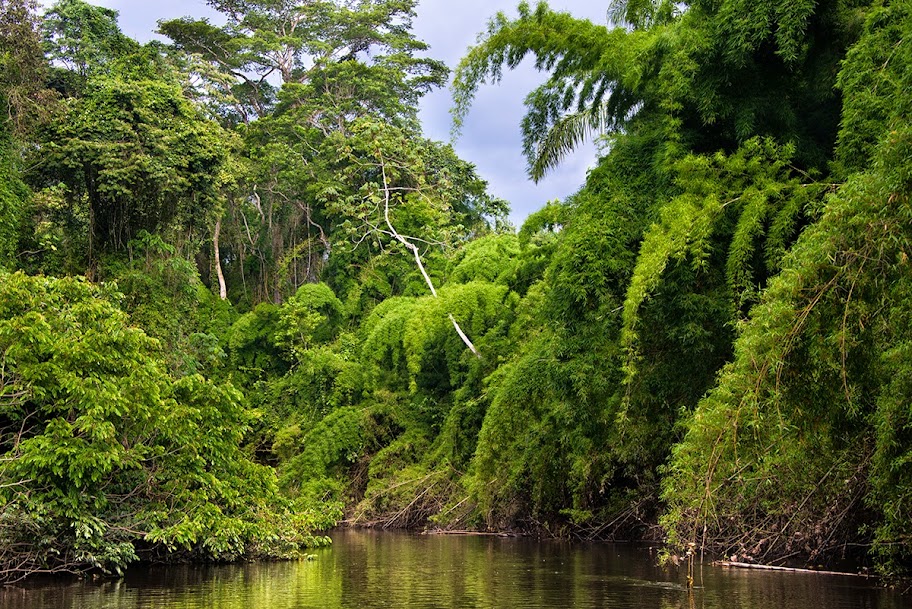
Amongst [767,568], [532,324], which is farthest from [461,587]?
[532,324]

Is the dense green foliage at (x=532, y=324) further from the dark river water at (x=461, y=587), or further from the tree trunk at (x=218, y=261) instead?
the tree trunk at (x=218, y=261)

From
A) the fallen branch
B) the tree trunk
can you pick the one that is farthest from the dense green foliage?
the tree trunk

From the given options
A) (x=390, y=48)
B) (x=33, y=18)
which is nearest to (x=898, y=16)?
(x=33, y=18)

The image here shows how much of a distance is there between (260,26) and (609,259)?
78.2 ft

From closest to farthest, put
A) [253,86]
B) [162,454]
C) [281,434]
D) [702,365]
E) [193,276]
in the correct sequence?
[162,454]
[702,365]
[193,276]
[281,434]
[253,86]

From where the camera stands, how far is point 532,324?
18.3 m

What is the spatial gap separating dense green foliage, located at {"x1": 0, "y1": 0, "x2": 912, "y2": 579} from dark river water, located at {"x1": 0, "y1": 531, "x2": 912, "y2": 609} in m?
0.51

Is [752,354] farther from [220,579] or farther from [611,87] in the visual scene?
[611,87]

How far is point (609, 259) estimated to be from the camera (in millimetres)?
12797

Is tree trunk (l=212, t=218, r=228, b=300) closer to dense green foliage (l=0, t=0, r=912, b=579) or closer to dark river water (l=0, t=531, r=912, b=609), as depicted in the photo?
dense green foliage (l=0, t=0, r=912, b=579)

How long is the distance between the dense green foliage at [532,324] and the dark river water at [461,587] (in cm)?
51

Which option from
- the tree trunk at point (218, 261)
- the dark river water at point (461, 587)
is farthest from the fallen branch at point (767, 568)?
the tree trunk at point (218, 261)

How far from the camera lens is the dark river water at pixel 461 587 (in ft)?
25.7

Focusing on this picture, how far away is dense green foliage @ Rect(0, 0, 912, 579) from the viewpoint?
8.04 m
